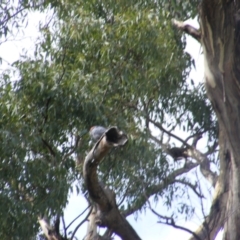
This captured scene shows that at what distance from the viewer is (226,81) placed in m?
7.49

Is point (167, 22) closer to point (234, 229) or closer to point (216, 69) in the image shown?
point (216, 69)

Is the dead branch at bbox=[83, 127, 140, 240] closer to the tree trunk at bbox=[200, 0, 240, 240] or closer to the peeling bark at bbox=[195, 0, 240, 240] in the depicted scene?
the peeling bark at bbox=[195, 0, 240, 240]

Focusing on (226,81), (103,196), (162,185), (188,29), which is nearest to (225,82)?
(226,81)

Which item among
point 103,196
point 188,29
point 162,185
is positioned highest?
point 188,29

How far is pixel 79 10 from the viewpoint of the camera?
9.19 meters

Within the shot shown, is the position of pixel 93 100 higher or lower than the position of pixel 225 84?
higher

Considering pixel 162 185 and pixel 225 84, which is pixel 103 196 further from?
pixel 162 185

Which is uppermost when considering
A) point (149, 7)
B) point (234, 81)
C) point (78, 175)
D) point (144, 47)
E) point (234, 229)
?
point (149, 7)

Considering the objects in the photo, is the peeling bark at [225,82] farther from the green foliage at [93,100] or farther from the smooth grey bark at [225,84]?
the green foliage at [93,100]

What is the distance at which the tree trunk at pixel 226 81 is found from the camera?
23.9ft

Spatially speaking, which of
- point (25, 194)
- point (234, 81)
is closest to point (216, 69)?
point (234, 81)

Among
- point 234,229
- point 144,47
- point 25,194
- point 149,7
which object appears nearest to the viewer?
point 234,229

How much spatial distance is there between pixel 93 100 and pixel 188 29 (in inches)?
48.5

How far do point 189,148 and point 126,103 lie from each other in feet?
3.94
